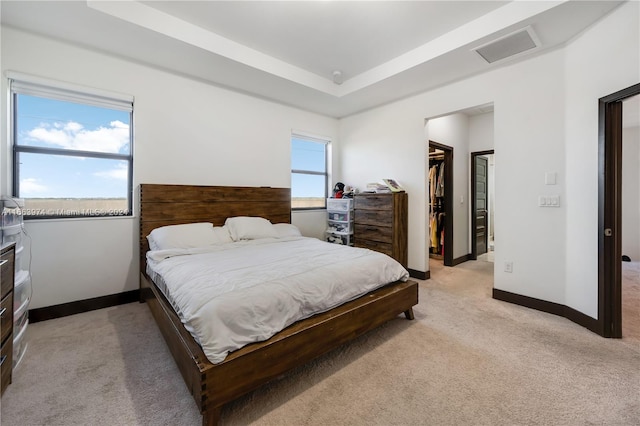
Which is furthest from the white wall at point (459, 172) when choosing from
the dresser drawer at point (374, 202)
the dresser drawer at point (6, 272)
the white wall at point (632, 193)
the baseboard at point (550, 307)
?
the dresser drawer at point (6, 272)

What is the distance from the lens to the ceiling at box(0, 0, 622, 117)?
227 cm

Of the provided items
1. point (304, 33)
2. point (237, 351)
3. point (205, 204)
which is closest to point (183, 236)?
point (205, 204)

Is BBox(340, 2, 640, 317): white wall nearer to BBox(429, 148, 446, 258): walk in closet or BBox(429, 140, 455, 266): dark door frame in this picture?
BBox(429, 140, 455, 266): dark door frame

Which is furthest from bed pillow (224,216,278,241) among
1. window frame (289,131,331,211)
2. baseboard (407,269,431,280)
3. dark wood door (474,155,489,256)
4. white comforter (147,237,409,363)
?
dark wood door (474,155,489,256)

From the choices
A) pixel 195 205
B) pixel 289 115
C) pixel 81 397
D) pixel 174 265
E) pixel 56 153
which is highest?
pixel 289 115

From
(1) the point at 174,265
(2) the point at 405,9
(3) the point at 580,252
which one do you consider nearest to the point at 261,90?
(2) the point at 405,9

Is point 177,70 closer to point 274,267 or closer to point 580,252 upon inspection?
point 274,267

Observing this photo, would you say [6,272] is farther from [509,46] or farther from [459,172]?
[459,172]

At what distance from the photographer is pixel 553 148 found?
8.68 ft

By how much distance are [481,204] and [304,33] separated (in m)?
4.40

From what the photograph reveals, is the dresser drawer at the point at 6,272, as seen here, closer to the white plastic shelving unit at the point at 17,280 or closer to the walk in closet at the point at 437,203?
the white plastic shelving unit at the point at 17,280

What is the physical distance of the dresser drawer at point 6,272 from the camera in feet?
4.92

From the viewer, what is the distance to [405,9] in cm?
239

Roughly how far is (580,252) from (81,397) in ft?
12.8
